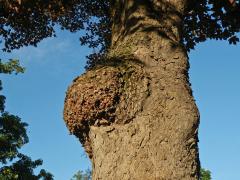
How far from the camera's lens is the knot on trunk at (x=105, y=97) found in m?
3.94

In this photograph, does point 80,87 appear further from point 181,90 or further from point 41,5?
point 41,5

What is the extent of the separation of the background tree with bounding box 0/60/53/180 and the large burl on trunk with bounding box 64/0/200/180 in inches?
885

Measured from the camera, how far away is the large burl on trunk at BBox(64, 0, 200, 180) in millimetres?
3654

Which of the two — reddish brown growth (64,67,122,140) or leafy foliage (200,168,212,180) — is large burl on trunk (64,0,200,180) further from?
leafy foliage (200,168,212,180)

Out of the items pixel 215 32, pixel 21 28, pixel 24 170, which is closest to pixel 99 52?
pixel 21 28

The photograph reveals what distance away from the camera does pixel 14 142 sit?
90.3ft

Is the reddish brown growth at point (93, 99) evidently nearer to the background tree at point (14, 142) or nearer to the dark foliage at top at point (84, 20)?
the dark foliage at top at point (84, 20)

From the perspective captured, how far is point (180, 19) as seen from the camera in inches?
204

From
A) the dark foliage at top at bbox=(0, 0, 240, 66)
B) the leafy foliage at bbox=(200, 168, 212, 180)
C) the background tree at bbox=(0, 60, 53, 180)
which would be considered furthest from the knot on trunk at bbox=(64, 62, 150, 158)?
the leafy foliage at bbox=(200, 168, 212, 180)

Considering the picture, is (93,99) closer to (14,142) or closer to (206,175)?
(14,142)

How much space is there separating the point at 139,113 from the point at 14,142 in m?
25.2

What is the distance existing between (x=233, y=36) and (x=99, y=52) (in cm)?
462

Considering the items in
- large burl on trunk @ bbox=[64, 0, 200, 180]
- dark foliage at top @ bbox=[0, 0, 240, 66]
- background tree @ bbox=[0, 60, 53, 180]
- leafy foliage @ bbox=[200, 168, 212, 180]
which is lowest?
large burl on trunk @ bbox=[64, 0, 200, 180]

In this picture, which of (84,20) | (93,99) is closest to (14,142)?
(84,20)
